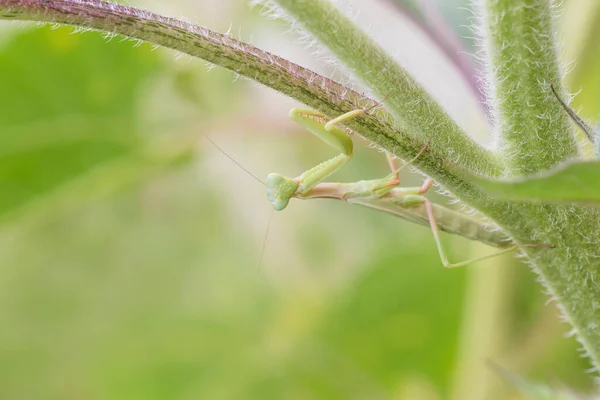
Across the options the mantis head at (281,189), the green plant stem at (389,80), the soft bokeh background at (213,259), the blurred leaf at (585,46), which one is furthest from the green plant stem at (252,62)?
the blurred leaf at (585,46)

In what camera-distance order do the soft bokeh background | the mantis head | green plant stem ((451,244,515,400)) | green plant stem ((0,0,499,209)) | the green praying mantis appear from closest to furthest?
green plant stem ((0,0,499,209)), the green praying mantis, the mantis head, green plant stem ((451,244,515,400)), the soft bokeh background

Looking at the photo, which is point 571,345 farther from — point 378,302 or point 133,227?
point 133,227

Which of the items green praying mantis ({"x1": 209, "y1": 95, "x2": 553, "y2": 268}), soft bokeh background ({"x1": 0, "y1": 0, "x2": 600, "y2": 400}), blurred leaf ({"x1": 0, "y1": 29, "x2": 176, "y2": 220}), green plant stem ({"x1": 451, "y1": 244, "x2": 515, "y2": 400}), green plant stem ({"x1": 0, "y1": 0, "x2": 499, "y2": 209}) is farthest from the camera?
blurred leaf ({"x1": 0, "y1": 29, "x2": 176, "y2": 220})

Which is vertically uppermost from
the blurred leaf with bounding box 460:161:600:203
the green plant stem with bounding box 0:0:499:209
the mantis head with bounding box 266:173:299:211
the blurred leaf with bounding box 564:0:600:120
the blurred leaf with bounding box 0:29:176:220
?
the blurred leaf with bounding box 0:29:176:220

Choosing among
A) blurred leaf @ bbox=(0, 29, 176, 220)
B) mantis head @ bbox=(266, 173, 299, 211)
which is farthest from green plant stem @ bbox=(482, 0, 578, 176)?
blurred leaf @ bbox=(0, 29, 176, 220)

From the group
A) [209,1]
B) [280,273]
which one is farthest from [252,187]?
[209,1]

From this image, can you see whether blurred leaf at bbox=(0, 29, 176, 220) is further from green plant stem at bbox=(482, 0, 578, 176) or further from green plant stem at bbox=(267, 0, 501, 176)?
green plant stem at bbox=(482, 0, 578, 176)

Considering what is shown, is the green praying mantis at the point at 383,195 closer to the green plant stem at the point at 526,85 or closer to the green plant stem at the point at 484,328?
the green plant stem at the point at 484,328

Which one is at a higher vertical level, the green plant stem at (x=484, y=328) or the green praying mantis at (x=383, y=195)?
the green praying mantis at (x=383, y=195)
